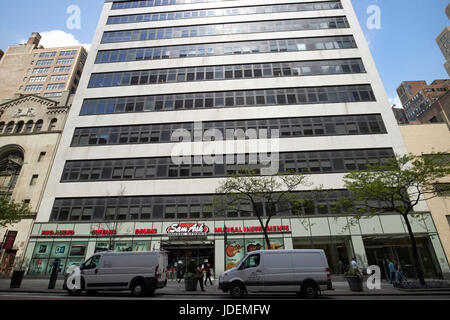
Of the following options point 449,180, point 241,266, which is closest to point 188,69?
point 241,266

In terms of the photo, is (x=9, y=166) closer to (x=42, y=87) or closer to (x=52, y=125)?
(x=52, y=125)

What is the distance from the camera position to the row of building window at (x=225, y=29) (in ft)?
115

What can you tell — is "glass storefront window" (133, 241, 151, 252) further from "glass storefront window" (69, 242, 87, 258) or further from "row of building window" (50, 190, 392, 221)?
"glass storefront window" (69, 242, 87, 258)

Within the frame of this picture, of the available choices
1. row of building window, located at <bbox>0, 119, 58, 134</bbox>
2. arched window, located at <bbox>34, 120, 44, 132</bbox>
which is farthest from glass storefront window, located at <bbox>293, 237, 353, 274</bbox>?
arched window, located at <bbox>34, 120, 44, 132</bbox>

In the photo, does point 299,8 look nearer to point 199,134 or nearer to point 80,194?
point 199,134

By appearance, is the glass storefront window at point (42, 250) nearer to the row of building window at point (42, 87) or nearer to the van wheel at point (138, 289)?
the van wheel at point (138, 289)

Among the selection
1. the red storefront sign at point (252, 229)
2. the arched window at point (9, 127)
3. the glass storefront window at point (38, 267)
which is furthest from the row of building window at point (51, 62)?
the red storefront sign at point (252, 229)

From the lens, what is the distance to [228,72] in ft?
107

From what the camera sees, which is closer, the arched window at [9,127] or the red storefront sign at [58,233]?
the red storefront sign at [58,233]

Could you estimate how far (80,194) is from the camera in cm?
2666

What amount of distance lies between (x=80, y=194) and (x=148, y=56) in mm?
21315

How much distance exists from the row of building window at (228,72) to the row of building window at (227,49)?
2536 millimetres

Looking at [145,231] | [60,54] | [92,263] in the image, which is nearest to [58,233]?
[145,231]
